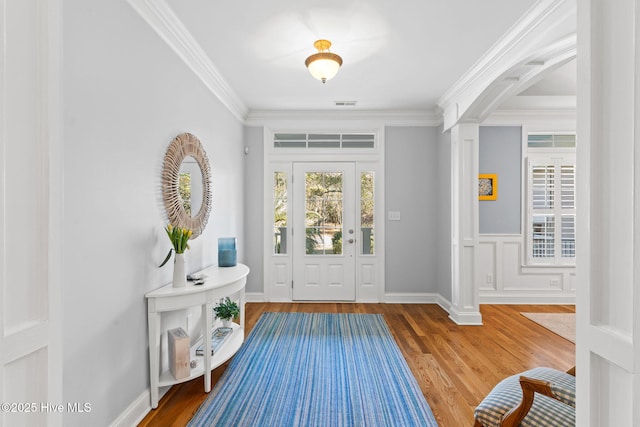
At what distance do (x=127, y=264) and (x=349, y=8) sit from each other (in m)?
2.16

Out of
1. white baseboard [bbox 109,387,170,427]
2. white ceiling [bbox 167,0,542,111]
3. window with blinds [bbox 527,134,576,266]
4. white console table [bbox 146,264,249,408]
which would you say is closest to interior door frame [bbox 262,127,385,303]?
white ceiling [bbox 167,0,542,111]

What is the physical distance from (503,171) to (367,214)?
6.41 ft

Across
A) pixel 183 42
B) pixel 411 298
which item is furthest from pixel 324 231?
pixel 183 42

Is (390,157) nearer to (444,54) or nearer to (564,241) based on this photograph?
(444,54)

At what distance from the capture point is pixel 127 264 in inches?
74.2

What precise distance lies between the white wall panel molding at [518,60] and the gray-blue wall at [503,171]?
0.98m

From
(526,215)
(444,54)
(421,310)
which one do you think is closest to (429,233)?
(421,310)

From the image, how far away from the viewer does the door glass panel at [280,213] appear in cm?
464

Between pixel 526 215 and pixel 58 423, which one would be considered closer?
pixel 58 423

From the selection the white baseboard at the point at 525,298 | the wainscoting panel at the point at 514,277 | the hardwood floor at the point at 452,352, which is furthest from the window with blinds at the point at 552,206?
the hardwood floor at the point at 452,352

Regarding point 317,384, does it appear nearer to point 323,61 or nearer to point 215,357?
point 215,357

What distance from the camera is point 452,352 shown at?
9.82ft

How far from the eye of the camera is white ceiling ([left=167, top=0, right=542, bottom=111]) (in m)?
2.24

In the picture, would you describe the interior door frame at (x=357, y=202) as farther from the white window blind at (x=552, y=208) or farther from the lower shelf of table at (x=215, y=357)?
the white window blind at (x=552, y=208)
